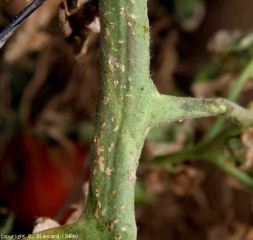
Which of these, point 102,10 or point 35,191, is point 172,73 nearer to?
point 35,191

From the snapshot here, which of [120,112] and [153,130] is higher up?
[120,112]

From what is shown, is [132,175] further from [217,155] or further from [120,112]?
[217,155]

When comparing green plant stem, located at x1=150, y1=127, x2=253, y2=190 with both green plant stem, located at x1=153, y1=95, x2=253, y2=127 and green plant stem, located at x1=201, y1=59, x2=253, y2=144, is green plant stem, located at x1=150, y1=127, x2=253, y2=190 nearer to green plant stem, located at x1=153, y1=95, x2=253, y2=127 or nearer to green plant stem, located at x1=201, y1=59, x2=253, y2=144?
green plant stem, located at x1=201, y1=59, x2=253, y2=144

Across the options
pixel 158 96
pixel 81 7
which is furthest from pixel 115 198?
pixel 81 7

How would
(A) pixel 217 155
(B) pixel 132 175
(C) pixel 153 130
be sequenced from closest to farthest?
(B) pixel 132 175 → (A) pixel 217 155 → (C) pixel 153 130

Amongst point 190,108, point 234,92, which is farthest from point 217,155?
point 190,108

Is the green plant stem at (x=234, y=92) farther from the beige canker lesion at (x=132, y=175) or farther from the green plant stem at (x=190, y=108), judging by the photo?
the beige canker lesion at (x=132, y=175)

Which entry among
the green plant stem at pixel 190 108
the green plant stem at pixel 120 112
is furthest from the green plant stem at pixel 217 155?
the green plant stem at pixel 120 112

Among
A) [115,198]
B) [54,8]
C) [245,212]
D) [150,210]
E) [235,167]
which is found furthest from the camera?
[150,210]
